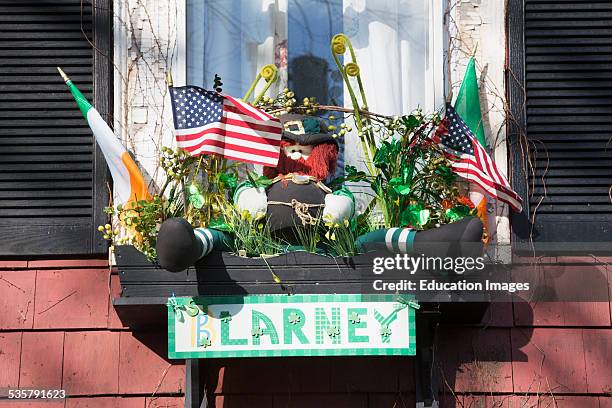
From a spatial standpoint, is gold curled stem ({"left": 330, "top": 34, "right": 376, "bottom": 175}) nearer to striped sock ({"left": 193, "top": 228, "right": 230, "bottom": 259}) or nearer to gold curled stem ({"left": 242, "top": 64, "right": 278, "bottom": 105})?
gold curled stem ({"left": 242, "top": 64, "right": 278, "bottom": 105})

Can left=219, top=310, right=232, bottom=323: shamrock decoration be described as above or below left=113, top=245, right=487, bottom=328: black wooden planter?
below

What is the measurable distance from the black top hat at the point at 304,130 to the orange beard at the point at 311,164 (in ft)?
0.09

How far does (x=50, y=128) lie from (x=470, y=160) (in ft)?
6.43

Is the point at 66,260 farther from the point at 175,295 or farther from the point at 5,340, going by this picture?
the point at 175,295

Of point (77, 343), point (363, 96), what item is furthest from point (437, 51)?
point (77, 343)

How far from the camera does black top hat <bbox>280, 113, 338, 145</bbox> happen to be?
511cm

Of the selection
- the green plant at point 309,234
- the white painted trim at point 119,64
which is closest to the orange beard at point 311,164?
the green plant at point 309,234

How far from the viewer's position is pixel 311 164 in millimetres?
5094

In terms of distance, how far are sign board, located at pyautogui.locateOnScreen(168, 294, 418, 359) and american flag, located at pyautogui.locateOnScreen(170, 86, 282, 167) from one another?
66 centimetres

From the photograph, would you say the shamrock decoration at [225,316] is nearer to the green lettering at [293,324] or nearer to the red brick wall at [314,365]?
the green lettering at [293,324]

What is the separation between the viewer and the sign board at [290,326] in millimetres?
4664

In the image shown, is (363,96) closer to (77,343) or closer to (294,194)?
(294,194)

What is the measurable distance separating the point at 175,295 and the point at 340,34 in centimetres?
150

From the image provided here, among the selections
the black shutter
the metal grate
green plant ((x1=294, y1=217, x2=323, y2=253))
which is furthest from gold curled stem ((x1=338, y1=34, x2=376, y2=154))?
the black shutter
